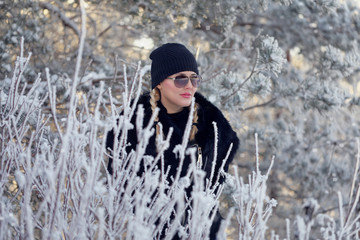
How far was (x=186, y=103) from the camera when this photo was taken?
8.22 ft

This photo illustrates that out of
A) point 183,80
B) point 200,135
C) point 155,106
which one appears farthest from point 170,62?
point 200,135

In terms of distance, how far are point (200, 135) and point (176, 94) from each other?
0.30m

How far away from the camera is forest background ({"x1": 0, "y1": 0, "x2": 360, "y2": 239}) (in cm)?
297

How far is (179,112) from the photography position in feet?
8.48

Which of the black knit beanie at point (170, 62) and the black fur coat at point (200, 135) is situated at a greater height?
the black knit beanie at point (170, 62)

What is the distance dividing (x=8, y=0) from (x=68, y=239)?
11.1ft

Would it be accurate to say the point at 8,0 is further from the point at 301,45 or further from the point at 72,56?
the point at 301,45

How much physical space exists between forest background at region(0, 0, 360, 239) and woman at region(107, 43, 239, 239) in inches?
10.6

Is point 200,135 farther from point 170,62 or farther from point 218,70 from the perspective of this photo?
point 218,70

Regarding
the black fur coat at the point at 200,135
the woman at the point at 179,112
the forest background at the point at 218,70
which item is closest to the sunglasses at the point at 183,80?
the woman at the point at 179,112

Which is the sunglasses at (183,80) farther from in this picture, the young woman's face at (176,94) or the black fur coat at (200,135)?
the black fur coat at (200,135)

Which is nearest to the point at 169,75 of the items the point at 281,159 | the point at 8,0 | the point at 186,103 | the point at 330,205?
the point at 186,103

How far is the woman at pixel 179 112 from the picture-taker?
2.49m

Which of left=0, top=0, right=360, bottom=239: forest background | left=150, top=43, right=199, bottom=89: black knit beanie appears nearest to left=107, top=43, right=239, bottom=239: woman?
left=150, top=43, right=199, bottom=89: black knit beanie
